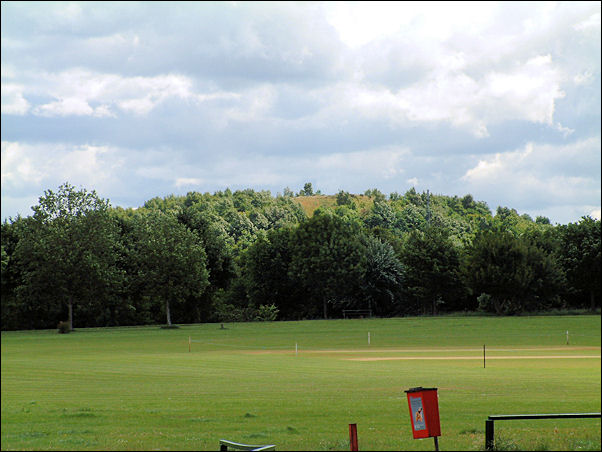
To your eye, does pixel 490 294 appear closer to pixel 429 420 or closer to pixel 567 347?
pixel 567 347

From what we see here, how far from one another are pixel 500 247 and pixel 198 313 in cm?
3963

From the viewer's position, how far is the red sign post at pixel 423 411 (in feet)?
30.7

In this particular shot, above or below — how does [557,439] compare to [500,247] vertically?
below

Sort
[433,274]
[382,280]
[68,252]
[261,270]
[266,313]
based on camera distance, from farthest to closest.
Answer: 1. [261,270]
2. [266,313]
3. [382,280]
4. [433,274]
5. [68,252]

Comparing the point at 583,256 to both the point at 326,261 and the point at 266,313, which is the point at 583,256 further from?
the point at 266,313

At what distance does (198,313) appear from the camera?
99.9 meters

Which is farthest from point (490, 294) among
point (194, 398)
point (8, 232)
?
point (194, 398)

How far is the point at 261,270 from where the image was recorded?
4109 inches

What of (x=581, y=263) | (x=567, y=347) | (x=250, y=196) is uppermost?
(x=250, y=196)

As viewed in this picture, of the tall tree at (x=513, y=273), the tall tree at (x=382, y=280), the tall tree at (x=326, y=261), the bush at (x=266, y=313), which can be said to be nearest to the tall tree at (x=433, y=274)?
the tall tree at (x=382, y=280)

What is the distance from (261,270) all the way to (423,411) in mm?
95339

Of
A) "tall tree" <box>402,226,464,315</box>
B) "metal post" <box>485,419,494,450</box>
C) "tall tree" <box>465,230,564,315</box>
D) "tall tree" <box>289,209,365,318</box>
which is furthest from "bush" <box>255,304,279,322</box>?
"metal post" <box>485,419,494,450</box>

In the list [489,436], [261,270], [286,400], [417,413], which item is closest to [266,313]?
[261,270]

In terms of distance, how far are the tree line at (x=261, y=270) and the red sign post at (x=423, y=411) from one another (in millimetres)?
70551
